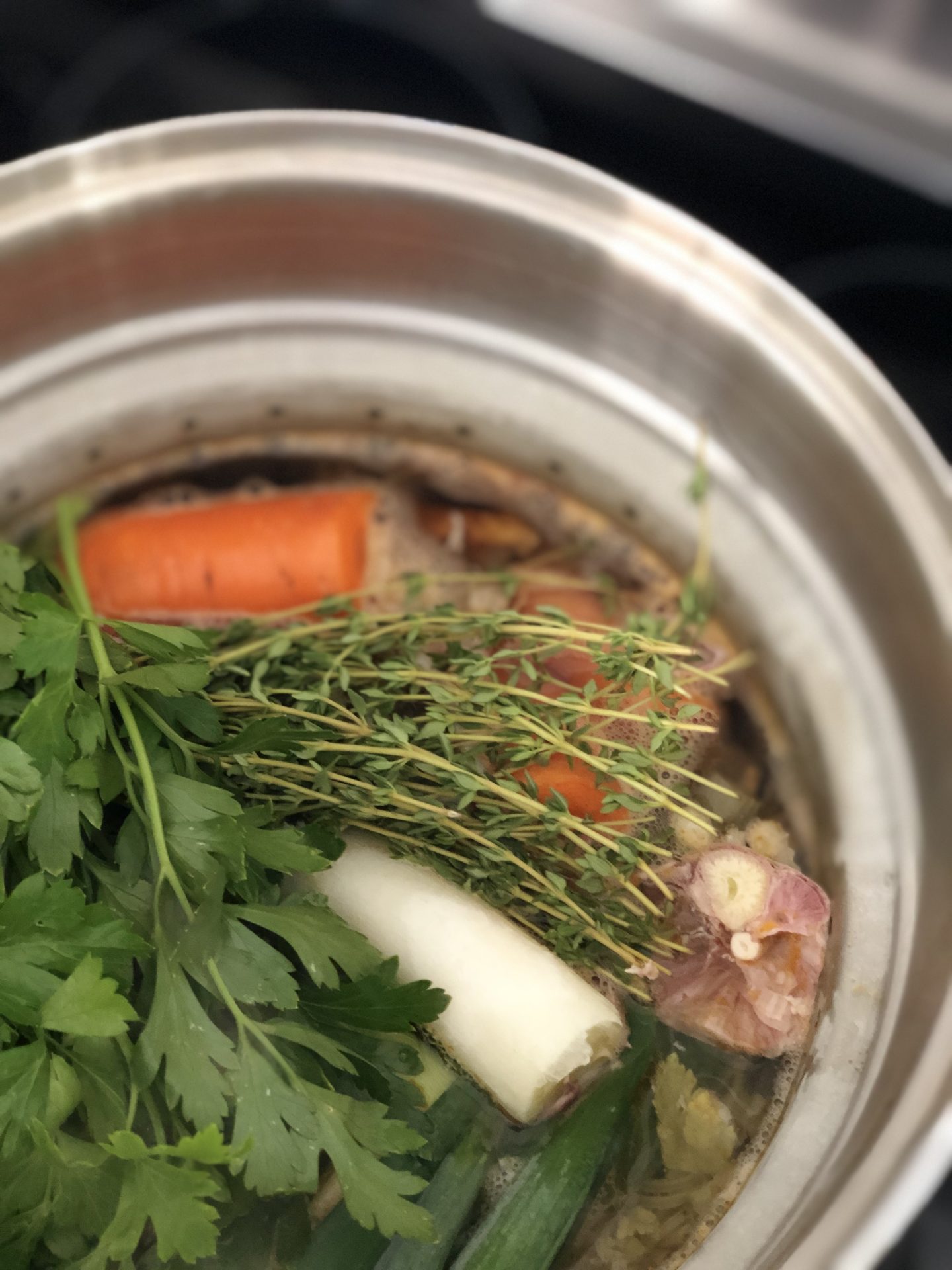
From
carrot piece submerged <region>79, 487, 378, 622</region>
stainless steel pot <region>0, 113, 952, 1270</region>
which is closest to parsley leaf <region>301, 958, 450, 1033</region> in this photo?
stainless steel pot <region>0, 113, 952, 1270</region>

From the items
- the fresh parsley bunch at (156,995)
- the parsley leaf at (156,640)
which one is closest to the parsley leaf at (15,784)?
the fresh parsley bunch at (156,995)

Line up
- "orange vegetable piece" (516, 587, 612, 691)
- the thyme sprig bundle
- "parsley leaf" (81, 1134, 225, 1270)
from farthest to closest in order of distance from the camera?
"orange vegetable piece" (516, 587, 612, 691) < the thyme sprig bundle < "parsley leaf" (81, 1134, 225, 1270)

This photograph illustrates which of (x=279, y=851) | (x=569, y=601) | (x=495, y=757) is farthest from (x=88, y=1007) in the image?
(x=569, y=601)

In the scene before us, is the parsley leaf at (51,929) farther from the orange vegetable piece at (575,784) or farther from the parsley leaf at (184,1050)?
the orange vegetable piece at (575,784)

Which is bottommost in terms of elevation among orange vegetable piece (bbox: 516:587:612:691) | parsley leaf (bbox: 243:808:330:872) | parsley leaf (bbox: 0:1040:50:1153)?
parsley leaf (bbox: 0:1040:50:1153)

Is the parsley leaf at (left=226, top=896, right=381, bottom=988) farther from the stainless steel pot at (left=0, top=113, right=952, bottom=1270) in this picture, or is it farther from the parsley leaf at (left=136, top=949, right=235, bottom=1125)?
the stainless steel pot at (left=0, top=113, right=952, bottom=1270)

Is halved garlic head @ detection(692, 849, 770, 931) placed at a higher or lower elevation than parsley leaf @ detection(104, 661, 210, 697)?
higher

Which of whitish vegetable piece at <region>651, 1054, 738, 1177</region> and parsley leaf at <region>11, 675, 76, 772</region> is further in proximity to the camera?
whitish vegetable piece at <region>651, 1054, 738, 1177</region>

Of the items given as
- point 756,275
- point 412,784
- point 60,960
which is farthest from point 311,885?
point 756,275
